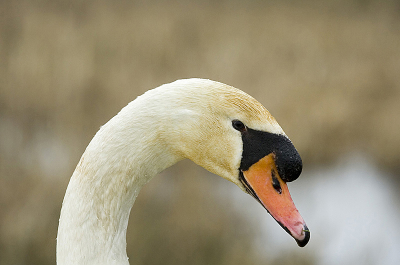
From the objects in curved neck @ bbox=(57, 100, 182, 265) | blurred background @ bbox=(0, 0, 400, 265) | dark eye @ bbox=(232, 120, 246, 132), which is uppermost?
dark eye @ bbox=(232, 120, 246, 132)

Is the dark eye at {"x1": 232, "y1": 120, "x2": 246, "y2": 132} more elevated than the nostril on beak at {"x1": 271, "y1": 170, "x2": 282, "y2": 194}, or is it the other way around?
the dark eye at {"x1": 232, "y1": 120, "x2": 246, "y2": 132}

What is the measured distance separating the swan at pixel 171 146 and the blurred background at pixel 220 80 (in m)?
2.33

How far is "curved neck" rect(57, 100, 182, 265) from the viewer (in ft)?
3.88

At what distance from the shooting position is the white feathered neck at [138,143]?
1180 mm

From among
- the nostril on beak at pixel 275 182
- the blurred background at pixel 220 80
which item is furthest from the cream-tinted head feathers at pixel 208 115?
the blurred background at pixel 220 80

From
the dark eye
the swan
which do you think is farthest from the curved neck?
the dark eye

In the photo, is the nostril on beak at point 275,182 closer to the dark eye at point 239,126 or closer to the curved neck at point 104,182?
the dark eye at point 239,126

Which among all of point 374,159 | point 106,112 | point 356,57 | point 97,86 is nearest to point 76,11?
point 97,86

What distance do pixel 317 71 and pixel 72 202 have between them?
398cm

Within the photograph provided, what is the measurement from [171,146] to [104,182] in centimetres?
21

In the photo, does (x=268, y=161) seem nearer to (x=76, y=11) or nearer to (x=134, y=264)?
(x=134, y=264)

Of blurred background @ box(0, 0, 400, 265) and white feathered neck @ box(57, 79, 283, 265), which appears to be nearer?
white feathered neck @ box(57, 79, 283, 265)

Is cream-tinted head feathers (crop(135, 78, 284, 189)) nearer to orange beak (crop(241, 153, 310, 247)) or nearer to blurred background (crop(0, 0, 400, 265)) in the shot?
orange beak (crop(241, 153, 310, 247))

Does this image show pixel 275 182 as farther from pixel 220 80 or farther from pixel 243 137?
pixel 220 80
